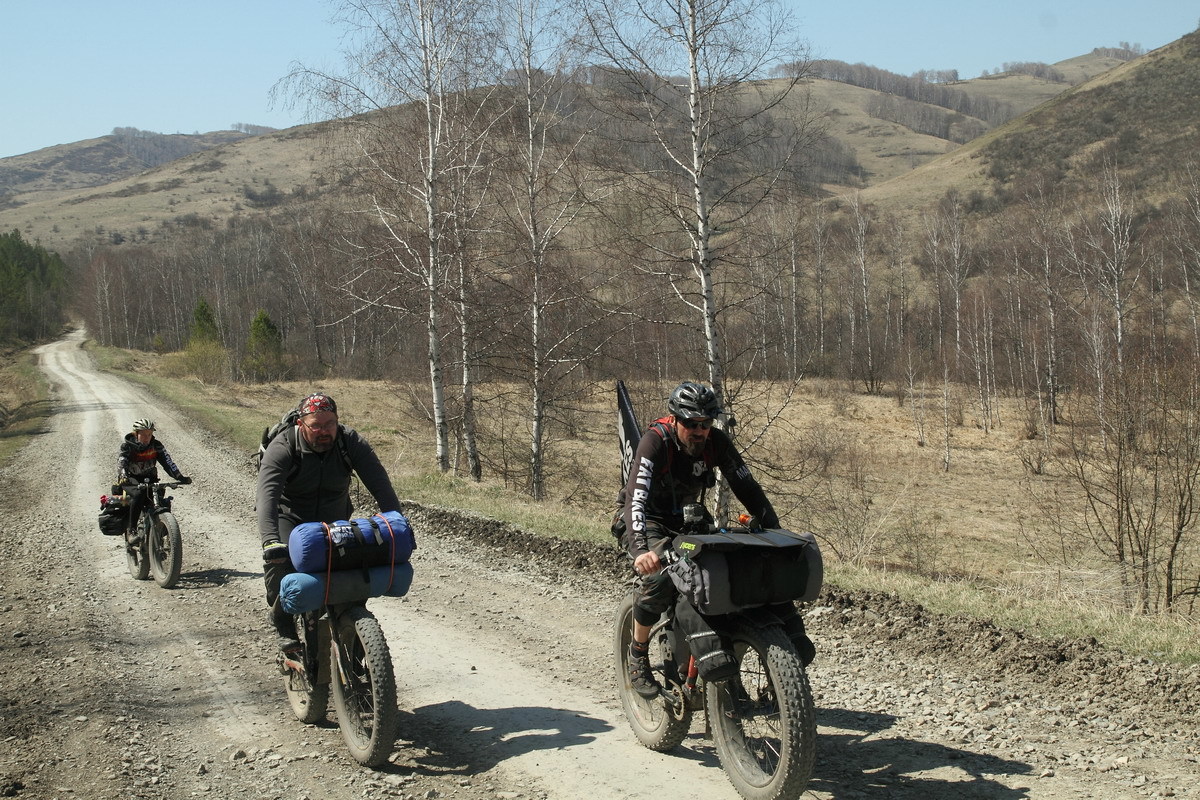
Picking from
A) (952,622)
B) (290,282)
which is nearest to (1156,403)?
(952,622)

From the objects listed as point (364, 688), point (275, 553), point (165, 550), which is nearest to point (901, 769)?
point (364, 688)

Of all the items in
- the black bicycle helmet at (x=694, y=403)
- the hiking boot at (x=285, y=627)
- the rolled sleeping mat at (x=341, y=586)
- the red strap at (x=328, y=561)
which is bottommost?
the hiking boot at (x=285, y=627)

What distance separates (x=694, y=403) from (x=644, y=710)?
76.7 inches

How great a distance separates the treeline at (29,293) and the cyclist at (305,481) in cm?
9087

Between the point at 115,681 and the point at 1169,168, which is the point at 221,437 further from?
the point at 1169,168

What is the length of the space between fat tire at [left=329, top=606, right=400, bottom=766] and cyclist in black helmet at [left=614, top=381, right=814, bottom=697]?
1.40 m

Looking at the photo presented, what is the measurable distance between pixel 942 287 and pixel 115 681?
62.9 m

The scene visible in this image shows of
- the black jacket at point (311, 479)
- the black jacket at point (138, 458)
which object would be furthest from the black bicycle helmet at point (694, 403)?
the black jacket at point (138, 458)

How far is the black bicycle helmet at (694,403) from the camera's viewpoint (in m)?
4.72

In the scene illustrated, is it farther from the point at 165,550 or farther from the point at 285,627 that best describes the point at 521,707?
the point at 165,550

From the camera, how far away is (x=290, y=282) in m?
91.9

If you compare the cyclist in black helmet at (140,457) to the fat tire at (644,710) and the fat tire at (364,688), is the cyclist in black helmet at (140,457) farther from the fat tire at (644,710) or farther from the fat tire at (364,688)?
the fat tire at (644,710)

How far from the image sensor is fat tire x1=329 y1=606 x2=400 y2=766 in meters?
4.86

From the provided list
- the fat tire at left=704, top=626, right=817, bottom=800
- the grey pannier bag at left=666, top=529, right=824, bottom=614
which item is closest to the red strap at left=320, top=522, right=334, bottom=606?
the grey pannier bag at left=666, top=529, right=824, bottom=614
